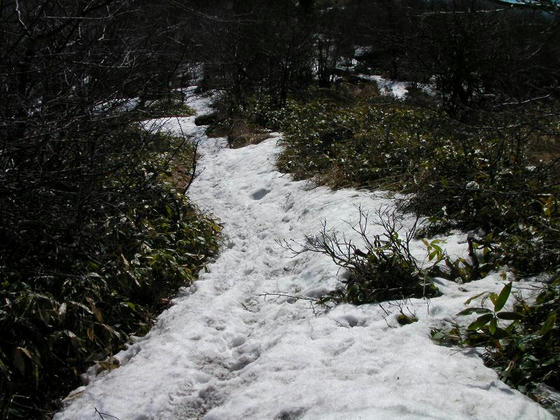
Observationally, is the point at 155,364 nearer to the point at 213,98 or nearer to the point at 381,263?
the point at 381,263

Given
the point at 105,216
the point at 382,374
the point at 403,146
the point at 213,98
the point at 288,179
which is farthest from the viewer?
the point at 213,98

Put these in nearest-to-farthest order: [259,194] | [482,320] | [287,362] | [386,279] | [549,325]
A: 1. [549,325]
2. [482,320]
3. [287,362]
4. [386,279]
5. [259,194]

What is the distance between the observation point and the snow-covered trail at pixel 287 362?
2027 millimetres

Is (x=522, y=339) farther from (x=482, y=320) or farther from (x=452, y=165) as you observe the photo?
(x=452, y=165)

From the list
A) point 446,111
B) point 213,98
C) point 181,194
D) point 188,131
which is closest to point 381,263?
point 181,194

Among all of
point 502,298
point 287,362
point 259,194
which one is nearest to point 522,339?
point 502,298

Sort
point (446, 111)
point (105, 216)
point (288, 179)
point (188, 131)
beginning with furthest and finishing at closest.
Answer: point (188, 131)
point (446, 111)
point (288, 179)
point (105, 216)

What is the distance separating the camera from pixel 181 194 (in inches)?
227

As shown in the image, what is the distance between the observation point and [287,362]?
2.69 meters

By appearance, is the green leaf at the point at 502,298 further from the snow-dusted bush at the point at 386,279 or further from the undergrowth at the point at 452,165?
the snow-dusted bush at the point at 386,279

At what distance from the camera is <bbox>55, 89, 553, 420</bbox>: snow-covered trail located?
2.03 meters

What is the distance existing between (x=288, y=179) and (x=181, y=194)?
1993mm

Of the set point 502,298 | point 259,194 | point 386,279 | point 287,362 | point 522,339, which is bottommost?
point 259,194

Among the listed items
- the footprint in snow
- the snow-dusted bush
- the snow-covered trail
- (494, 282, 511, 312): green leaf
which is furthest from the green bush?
the footprint in snow
